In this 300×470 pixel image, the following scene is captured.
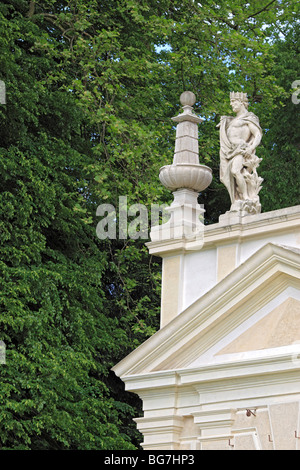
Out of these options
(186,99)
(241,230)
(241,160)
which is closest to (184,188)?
(241,160)

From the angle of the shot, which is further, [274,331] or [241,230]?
[241,230]

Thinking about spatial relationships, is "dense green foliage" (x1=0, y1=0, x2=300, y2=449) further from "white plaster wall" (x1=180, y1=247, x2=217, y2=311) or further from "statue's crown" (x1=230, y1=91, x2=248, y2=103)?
"statue's crown" (x1=230, y1=91, x2=248, y2=103)

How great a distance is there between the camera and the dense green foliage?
17.3 metres

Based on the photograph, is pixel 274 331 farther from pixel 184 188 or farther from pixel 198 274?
pixel 184 188

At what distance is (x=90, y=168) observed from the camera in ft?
61.9

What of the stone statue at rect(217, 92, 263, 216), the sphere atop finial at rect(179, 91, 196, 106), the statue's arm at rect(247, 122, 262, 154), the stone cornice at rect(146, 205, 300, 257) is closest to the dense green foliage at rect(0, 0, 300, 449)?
the stone cornice at rect(146, 205, 300, 257)

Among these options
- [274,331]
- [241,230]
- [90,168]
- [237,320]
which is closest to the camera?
[274,331]

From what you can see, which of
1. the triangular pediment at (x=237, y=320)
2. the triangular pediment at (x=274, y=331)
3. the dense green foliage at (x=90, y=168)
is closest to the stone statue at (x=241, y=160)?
the triangular pediment at (x=237, y=320)

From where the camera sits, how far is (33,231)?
18062 mm

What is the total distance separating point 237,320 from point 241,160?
2058 mm

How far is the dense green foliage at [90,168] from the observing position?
17.3 meters

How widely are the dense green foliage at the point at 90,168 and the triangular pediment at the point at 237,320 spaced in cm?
350

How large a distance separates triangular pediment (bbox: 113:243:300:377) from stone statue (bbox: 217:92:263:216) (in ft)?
3.15
